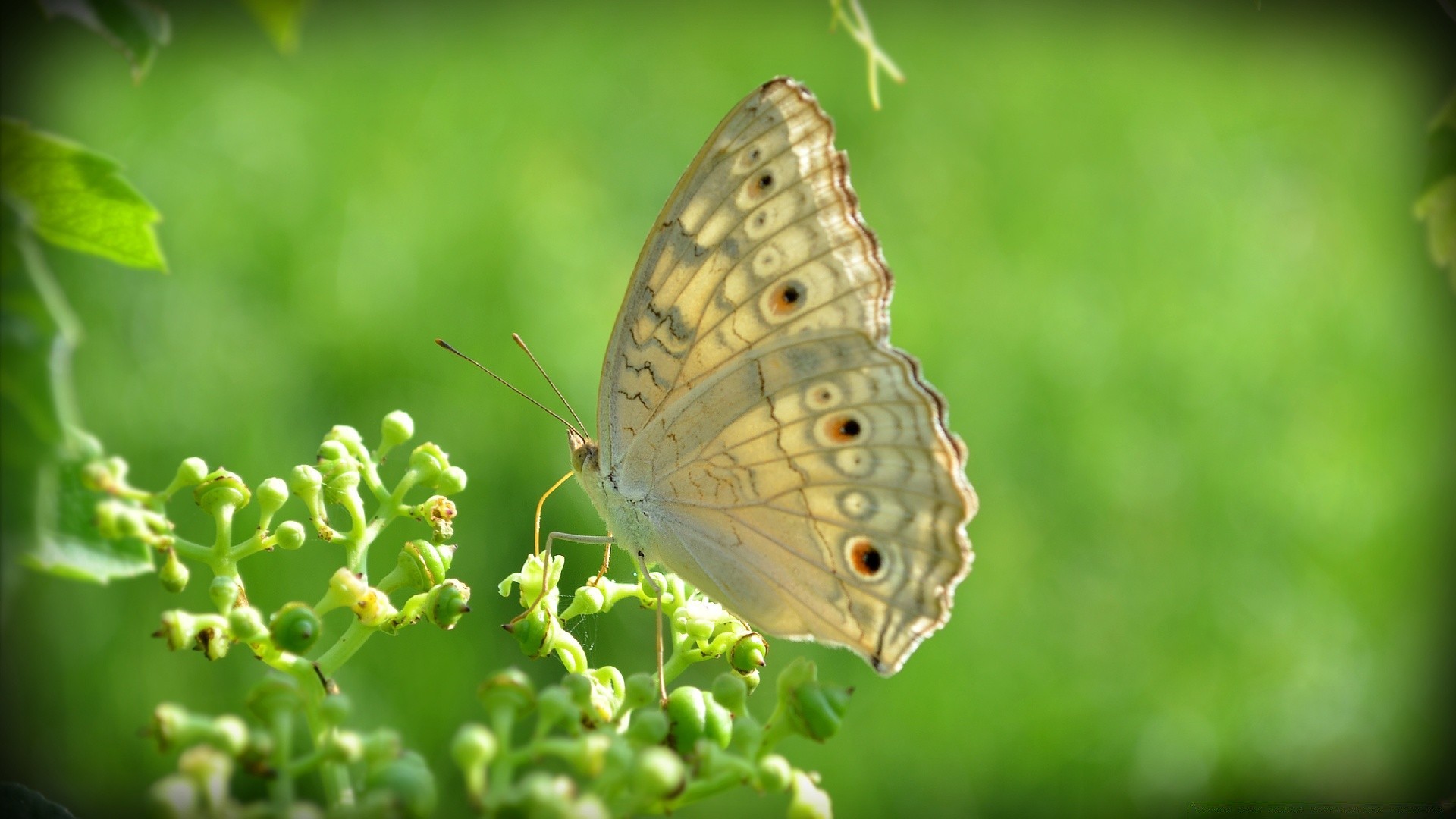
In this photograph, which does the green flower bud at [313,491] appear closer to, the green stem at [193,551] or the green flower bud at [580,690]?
the green stem at [193,551]

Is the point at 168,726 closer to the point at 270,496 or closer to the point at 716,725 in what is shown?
the point at 270,496

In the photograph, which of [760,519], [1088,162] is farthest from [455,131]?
[760,519]

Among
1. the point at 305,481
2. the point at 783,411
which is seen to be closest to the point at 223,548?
the point at 305,481

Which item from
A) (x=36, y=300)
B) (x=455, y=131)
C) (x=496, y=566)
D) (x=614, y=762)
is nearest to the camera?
(x=36, y=300)

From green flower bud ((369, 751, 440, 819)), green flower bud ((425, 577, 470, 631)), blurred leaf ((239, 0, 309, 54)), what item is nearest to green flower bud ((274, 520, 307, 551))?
green flower bud ((425, 577, 470, 631))

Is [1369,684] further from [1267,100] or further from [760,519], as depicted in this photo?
[760,519]

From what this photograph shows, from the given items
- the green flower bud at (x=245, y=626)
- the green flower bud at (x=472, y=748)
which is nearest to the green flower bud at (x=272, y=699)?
the green flower bud at (x=245, y=626)

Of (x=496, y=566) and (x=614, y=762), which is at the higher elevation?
(x=496, y=566)
